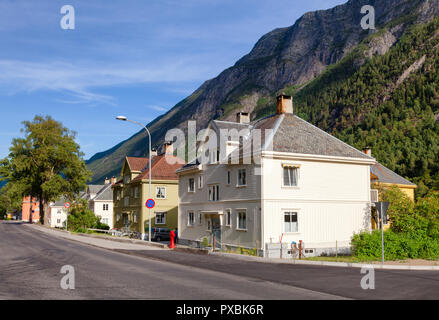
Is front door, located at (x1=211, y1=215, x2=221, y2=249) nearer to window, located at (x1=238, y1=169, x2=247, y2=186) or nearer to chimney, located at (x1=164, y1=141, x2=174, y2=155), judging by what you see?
window, located at (x1=238, y1=169, x2=247, y2=186)

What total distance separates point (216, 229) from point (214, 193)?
2.86m

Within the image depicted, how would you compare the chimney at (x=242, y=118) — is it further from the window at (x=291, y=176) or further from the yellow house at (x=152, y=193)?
the yellow house at (x=152, y=193)

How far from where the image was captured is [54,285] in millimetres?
12391

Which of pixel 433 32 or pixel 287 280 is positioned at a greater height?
pixel 433 32

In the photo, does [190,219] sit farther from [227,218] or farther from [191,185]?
[227,218]

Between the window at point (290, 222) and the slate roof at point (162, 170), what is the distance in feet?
79.2

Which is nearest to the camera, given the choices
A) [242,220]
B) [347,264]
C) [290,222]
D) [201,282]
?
[201,282]

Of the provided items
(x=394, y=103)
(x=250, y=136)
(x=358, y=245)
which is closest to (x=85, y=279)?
(x=358, y=245)

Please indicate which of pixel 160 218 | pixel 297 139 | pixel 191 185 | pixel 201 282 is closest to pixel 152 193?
pixel 160 218

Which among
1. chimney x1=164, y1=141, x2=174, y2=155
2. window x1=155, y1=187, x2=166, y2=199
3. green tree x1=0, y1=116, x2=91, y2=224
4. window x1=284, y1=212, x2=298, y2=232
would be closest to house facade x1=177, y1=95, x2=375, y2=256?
window x1=284, y1=212, x2=298, y2=232

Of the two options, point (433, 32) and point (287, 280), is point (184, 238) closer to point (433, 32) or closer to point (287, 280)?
point (287, 280)

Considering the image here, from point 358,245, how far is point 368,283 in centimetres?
898

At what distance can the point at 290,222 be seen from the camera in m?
Answer: 27.7

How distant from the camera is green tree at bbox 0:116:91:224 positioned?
6931 centimetres
